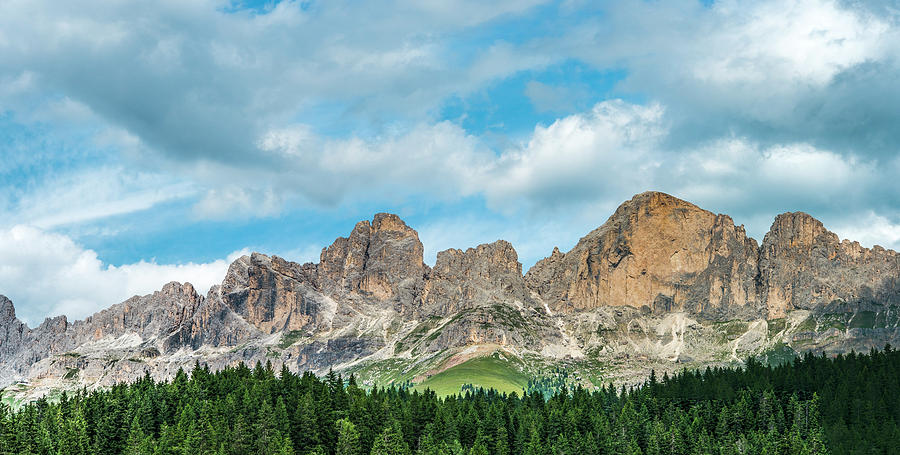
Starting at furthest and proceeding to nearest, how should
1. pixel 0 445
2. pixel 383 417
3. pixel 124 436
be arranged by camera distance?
pixel 383 417 < pixel 124 436 < pixel 0 445

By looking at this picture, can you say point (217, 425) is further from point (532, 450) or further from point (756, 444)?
point (756, 444)

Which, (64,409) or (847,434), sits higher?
(64,409)

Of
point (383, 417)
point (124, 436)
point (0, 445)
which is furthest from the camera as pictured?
point (383, 417)

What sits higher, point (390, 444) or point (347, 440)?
point (347, 440)

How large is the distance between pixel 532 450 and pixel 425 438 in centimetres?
2227

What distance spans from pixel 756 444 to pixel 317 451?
95.1 meters

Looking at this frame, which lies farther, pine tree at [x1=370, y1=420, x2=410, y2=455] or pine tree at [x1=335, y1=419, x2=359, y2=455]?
pine tree at [x1=370, y1=420, x2=410, y2=455]

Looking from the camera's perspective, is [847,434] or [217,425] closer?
[217,425]

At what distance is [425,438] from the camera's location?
190750 mm

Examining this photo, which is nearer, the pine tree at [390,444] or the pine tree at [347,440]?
the pine tree at [347,440]

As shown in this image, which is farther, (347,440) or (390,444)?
(390,444)

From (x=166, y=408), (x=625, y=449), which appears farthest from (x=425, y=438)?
(x=166, y=408)

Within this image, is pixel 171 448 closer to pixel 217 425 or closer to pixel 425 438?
pixel 217 425

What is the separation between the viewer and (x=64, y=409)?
198m
